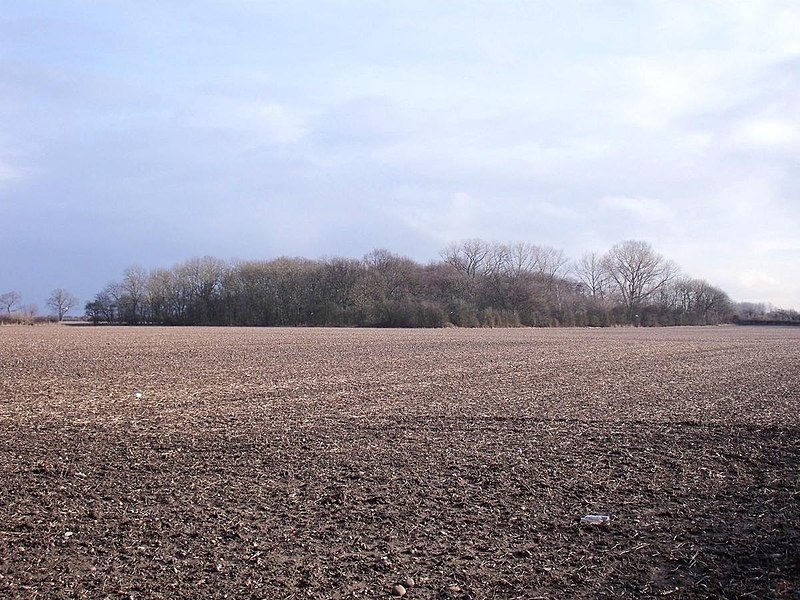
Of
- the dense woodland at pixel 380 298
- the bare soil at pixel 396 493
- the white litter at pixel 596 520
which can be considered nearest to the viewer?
the bare soil at pixel 396 493

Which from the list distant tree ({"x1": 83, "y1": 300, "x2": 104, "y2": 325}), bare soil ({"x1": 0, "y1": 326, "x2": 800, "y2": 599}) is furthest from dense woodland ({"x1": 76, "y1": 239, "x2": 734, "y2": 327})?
bare soil ({"x1": 0, "y1": 326, "x2": 800, "y2": 599})

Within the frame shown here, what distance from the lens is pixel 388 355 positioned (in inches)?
1191

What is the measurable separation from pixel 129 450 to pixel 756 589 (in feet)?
26.6

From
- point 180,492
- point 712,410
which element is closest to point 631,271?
point 712,410

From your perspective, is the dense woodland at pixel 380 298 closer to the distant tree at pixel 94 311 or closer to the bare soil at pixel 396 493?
the distant tree at pixel 94 311

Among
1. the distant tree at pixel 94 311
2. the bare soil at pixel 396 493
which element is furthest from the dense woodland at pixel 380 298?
the bare soil at pixel 396 493

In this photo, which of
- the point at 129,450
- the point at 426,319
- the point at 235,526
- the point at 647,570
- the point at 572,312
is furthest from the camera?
the point at 572,312

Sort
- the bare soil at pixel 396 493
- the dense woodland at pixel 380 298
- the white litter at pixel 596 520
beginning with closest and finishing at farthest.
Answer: the bare soil at pixel 396 493
the white litter at pixel 596 520
the dense woodland at pixel 380 298

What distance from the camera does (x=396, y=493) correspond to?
25.8 feet

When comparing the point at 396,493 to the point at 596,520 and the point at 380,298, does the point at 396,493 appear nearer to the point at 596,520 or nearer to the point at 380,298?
the point at 596,520

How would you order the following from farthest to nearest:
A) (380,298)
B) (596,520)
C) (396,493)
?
(380,298) < (396,493) < (596,520)

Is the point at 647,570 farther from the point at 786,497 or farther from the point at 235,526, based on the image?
the point at 235,526

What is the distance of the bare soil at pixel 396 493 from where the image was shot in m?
5.48

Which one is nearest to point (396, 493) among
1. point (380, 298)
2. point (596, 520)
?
point (596, 520)
